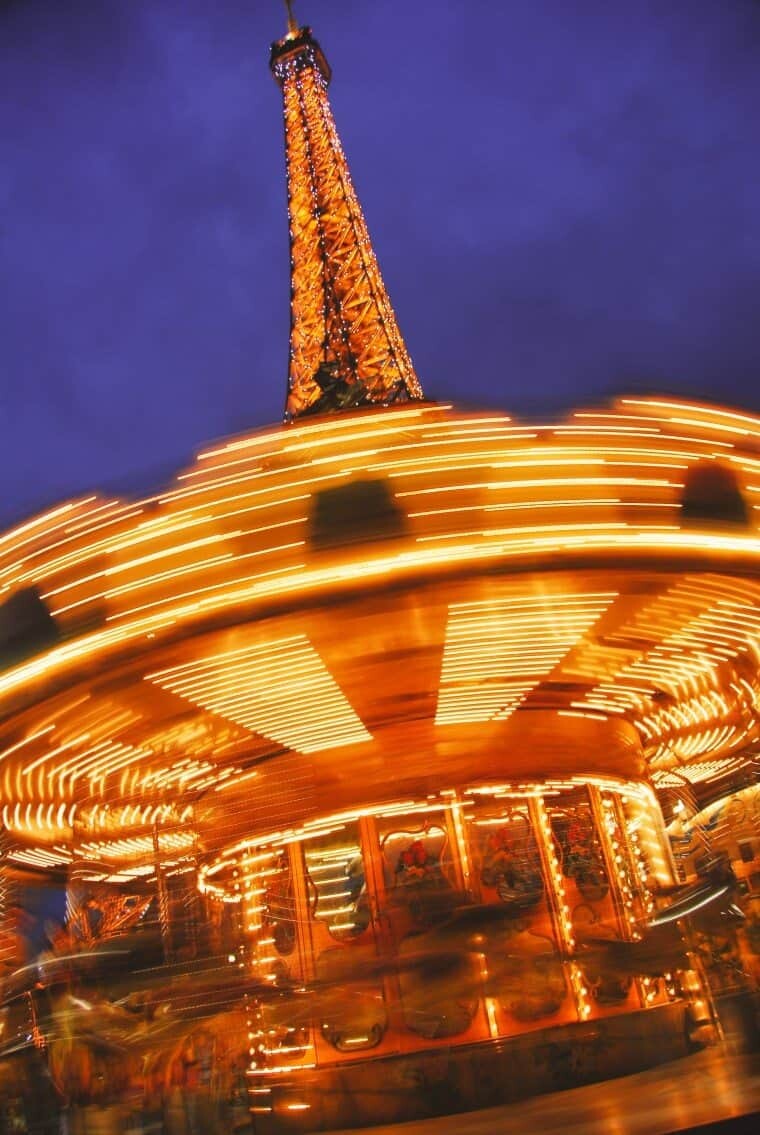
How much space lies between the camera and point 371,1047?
835 cm

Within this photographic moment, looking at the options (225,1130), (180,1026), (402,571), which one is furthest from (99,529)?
(225,1130)

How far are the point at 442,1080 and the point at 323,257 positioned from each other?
78.1 feet

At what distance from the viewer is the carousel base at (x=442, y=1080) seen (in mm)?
7926

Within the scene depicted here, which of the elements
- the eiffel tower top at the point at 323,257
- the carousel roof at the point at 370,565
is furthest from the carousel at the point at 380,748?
the eiffel tower top at the point at 323,257

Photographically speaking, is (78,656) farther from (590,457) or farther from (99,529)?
(590,457)

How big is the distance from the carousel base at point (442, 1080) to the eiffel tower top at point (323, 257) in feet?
55.2

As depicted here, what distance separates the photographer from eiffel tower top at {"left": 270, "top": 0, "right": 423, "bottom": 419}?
25469 millimetres

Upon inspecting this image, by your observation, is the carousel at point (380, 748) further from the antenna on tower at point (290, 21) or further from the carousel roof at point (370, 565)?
the antenna on tower at point (290, 21)

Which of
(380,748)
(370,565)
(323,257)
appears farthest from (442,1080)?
(323,257)

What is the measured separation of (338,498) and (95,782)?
18.2ft

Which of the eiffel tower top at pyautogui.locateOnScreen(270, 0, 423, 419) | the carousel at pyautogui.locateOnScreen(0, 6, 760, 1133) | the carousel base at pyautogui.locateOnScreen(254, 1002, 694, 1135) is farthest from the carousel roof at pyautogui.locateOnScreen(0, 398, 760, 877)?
the eiffel tower top at pyautogui.locateOnScreen(270, 0, 423, 419)

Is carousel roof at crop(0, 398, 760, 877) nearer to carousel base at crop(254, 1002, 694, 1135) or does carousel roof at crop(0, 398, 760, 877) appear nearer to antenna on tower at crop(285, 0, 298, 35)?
carousel base at crop(254, 1002, 694, 1135)

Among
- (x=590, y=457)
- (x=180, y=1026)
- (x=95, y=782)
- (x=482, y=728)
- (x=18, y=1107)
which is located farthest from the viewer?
(x=18, y=1107)

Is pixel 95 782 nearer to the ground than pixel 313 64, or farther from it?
nearer to the ground
